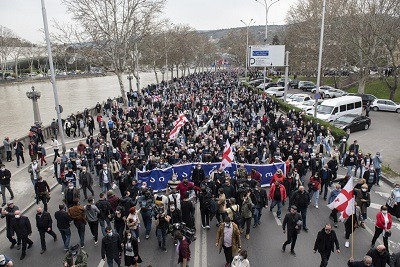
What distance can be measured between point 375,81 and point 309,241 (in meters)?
46.9

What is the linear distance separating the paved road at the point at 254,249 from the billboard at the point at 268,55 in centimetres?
3258

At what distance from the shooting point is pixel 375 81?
48.9 metres

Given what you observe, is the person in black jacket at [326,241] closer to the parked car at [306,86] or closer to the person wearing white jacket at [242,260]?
the person wearing white jacket at [242,260]

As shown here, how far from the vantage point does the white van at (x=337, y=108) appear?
2459 centimetres

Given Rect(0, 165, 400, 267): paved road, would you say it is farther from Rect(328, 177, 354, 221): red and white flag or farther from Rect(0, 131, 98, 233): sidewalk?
Rect(0, 131, 98, 233): sidewalk

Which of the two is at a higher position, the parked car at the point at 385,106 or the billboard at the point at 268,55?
the billboard at the point at 268,55

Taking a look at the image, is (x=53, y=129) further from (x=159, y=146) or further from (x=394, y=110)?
(x=394, y=110)

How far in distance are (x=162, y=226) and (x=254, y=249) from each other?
2426 mm

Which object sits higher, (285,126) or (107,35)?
(107,35)

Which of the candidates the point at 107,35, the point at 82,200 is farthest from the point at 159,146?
the point at 107,35

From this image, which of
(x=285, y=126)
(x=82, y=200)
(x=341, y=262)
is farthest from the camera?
(x=285, y=126)

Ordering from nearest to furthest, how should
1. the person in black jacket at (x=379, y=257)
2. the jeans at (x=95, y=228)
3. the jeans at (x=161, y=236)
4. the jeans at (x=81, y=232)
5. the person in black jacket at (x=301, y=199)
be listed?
the person in black jacket at (x=379, y=257), the jeans at (x=161, y=236), the jeans at (x=81, y=232), the jeans at (x=95, y=228), the person in black jacket at (x=301, y=199)

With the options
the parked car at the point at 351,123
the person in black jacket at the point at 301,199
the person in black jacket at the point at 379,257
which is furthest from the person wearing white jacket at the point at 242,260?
the parked car at the point at 351,123

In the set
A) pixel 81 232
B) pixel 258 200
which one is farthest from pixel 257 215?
pixel 81 232
